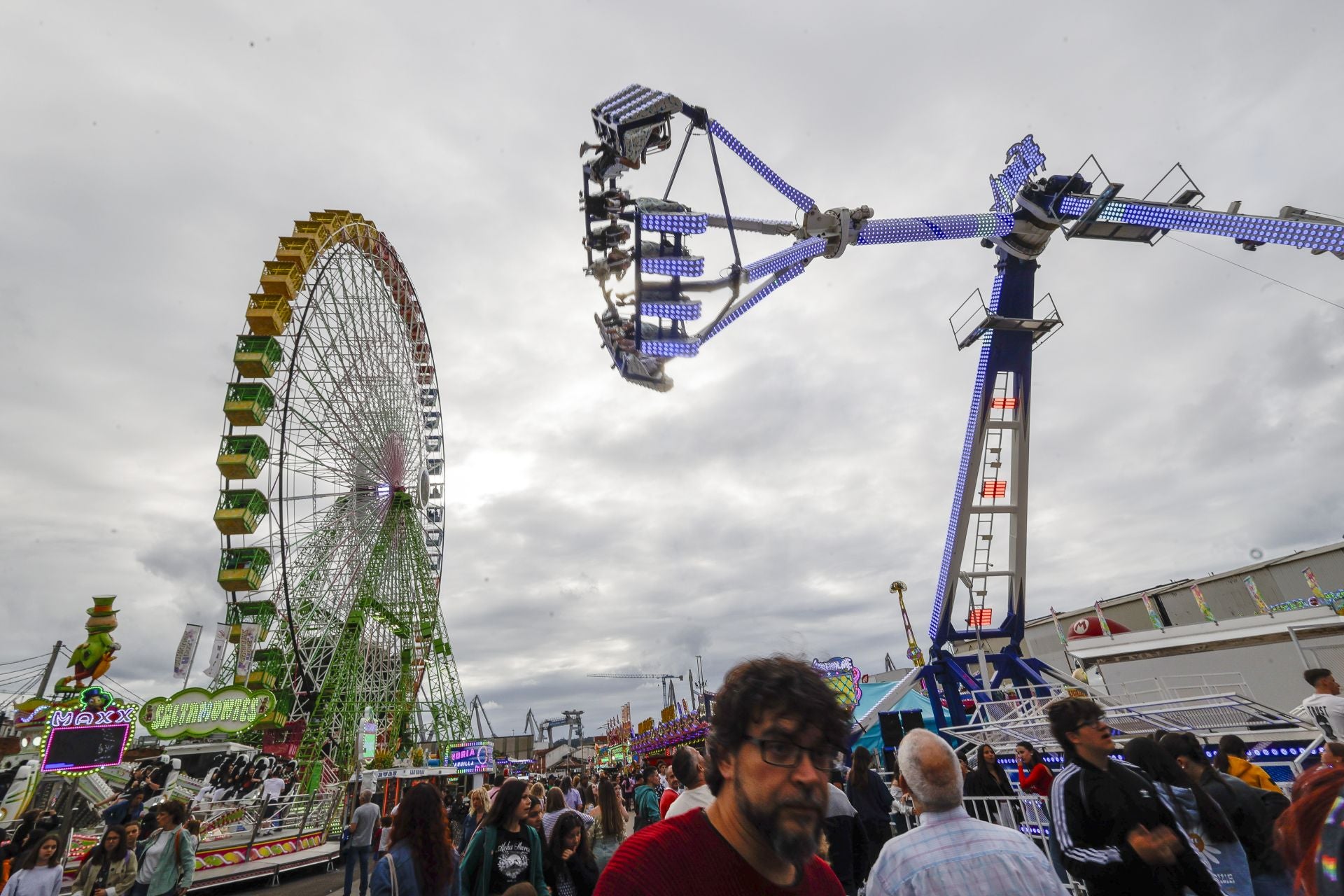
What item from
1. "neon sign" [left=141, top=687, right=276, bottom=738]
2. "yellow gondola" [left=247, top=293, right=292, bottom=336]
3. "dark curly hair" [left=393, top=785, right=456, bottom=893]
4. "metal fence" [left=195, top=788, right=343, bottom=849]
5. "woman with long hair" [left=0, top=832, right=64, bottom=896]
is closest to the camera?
"dark curly hair" [left=393, top=785, right=456, bottom=893]

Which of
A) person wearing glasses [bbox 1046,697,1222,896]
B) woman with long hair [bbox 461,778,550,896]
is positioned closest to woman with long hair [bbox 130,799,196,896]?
woman with long hair [bbox 461,778,550,896]

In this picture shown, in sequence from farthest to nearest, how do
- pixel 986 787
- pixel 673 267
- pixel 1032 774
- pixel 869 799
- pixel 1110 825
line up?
pixel 673 267 → pixel 1032 774 → pixel 986 787 → pixel 869 799 → pixel 1110 825

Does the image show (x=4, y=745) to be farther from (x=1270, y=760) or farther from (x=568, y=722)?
(x=568, y=722)

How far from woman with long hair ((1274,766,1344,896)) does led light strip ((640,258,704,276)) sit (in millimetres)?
9919

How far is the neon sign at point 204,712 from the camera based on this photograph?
21.8 metres

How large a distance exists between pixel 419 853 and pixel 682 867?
312 centimetres

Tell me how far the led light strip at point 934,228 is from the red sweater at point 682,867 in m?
13.6

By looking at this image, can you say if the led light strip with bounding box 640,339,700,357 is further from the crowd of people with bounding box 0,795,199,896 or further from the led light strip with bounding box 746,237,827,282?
the crowd of people with bounding box 0,795,199,896

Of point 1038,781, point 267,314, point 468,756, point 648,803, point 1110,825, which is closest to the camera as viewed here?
point 1110,825

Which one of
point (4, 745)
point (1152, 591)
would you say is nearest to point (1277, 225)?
point (1152, 591)

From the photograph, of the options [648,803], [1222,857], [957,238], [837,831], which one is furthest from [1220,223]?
[648,803]

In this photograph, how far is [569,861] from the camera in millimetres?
4602

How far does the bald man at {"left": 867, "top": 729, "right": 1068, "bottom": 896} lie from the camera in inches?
80.8

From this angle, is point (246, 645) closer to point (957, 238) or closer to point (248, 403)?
point (248, 403)
